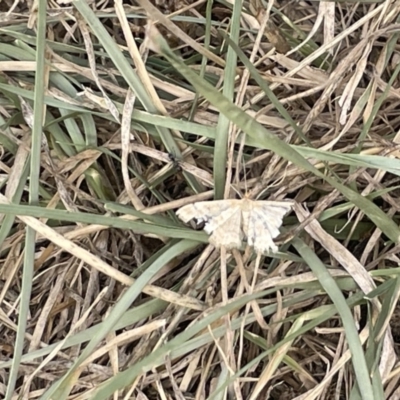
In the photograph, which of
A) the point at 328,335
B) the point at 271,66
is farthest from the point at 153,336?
the point at 271,66

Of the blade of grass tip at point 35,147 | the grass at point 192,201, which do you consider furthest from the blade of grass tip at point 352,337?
the blade of grass tip at point 35,147

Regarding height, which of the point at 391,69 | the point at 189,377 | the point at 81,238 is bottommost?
the point at 189,377

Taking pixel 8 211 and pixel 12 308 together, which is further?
pixel 12 308

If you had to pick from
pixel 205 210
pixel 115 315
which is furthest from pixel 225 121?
pixel 115 315

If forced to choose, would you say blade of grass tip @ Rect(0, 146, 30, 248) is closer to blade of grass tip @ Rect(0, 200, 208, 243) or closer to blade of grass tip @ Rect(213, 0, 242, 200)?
blade of grass tip @ Rect(0, 200, 208, 243)

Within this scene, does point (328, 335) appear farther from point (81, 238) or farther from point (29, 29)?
point (29, 29)

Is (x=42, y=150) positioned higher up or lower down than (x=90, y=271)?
higher up
